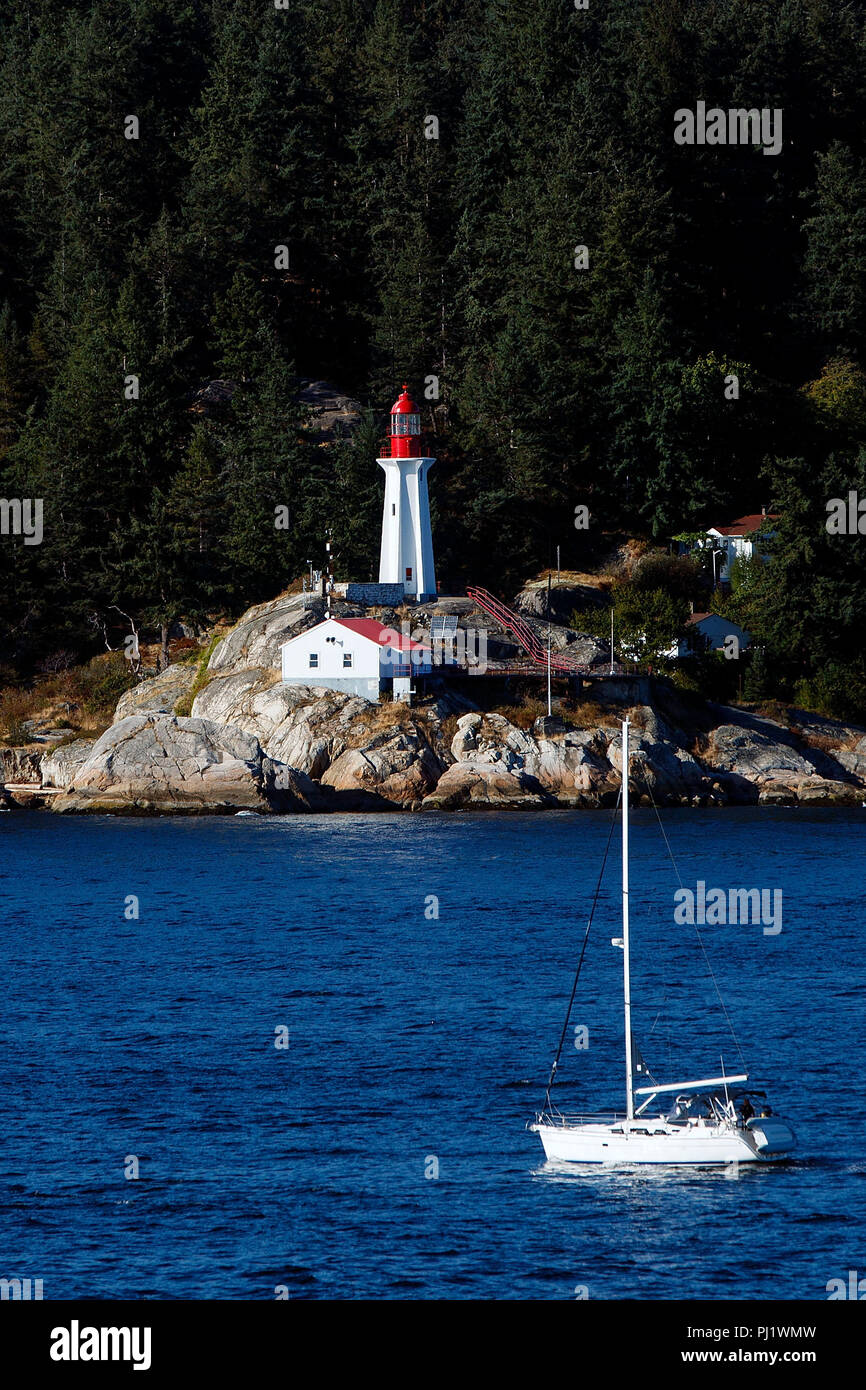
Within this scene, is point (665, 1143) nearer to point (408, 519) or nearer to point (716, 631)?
point (408, 519)

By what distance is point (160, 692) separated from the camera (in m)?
80.1

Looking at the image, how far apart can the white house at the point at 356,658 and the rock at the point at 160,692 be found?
7.63 m

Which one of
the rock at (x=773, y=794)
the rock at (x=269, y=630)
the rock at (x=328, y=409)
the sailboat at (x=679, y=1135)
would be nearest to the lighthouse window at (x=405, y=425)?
the rock at (x=269, y=630)

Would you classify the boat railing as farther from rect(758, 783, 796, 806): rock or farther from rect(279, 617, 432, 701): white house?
rect(758, 783, 796, 806): rock

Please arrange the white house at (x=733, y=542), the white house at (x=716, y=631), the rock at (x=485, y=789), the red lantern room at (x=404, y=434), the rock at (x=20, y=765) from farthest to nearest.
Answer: the white house at (x=733, y=542) < the white house at (x=716, y=631) < the red lantern room at (x=404, y=434) < the rock at (x=20, y=765) < the rock at (x=485, y=789)

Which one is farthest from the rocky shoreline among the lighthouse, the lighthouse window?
the lighthouse window

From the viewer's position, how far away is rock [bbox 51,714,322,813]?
71062 mm

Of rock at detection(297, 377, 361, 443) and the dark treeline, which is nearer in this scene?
the dark treeline

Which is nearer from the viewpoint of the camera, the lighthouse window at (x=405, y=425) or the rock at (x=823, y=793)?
the rock at (x=823, y=793)

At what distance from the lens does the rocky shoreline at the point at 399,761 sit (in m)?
71.2

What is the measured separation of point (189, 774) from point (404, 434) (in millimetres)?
19317

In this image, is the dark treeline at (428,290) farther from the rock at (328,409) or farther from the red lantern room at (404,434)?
the red lantern room at (404,434)

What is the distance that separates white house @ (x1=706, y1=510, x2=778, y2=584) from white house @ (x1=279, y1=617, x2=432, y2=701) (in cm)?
2147

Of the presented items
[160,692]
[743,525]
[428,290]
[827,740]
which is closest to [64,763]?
[160,692]
